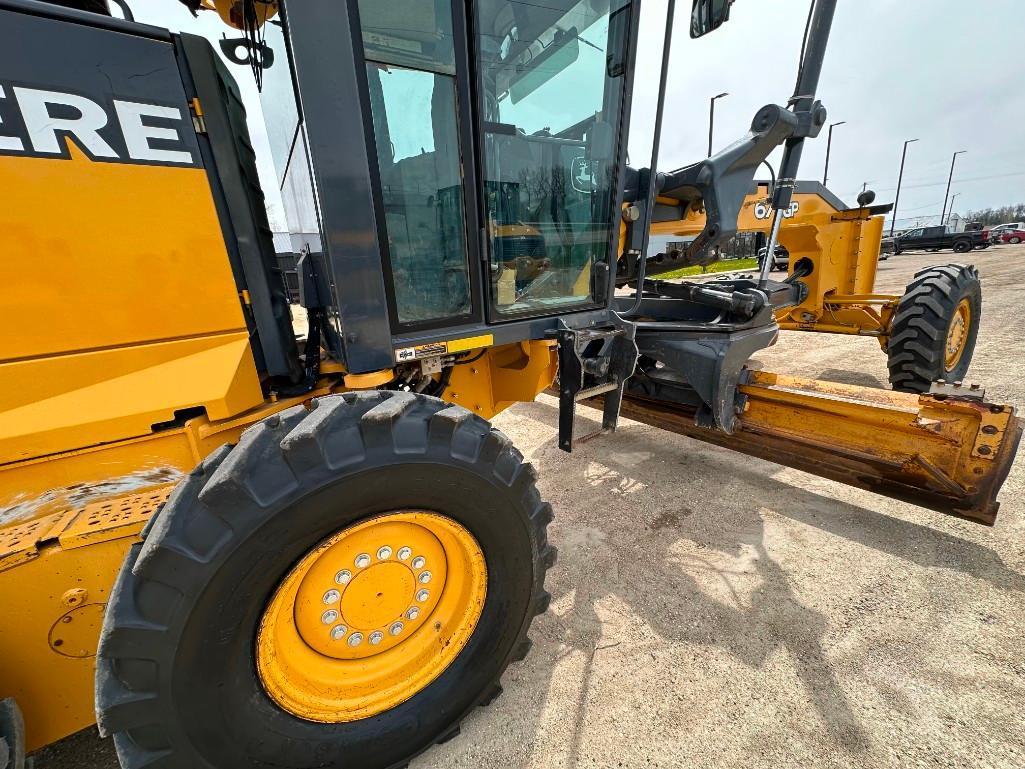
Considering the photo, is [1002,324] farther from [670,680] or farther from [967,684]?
[670,680]

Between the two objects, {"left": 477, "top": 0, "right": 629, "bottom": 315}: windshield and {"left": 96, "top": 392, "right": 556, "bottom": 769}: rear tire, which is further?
{"left": 477, "top": 0, "right": 629, "bottom": 315}: windshield

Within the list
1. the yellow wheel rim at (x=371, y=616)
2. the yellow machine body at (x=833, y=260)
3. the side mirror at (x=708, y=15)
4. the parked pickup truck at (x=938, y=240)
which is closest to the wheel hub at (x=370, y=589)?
the yellow wheel rim at (x=371, y=616)

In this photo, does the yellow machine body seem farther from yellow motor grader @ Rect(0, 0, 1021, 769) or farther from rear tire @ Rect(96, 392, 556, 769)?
rear tire @ Rect(96, 392, 556, 769)

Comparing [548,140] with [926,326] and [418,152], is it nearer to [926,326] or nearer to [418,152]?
[418,152]

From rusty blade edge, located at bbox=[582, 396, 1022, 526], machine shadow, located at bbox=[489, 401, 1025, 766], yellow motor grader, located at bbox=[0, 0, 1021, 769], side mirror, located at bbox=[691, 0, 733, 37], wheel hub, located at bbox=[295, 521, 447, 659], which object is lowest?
machine shadow, located at bbox=[489, 401, 1025, 766]

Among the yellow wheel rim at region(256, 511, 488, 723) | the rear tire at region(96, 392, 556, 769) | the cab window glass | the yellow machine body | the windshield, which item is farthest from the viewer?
the yellow machine body

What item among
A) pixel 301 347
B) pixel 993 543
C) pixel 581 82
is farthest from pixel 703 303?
pixel 301 347

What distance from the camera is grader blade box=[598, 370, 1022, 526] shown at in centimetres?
223

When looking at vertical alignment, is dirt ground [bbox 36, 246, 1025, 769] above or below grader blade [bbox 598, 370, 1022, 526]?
below

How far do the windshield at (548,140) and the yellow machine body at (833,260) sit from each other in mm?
3468

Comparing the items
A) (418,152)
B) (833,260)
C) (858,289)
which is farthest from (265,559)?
(858,289)

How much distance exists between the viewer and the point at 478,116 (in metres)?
1.82

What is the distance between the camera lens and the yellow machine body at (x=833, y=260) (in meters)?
5.19

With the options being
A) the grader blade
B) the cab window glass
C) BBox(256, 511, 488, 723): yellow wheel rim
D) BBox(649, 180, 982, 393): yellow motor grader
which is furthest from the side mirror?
BBox(256, 511, 488, 723): yellow wheel rim
